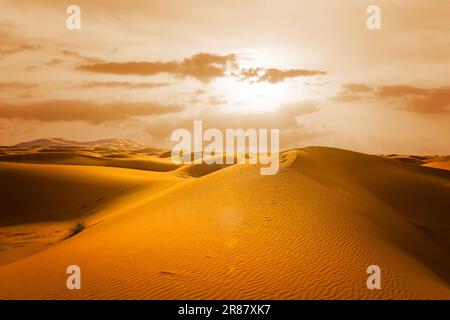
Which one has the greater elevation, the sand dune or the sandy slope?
the sandy slope

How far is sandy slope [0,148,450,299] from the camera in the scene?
8.66 m

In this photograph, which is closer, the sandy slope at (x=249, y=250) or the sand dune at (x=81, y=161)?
the sandy slope at (x=249, y=250)

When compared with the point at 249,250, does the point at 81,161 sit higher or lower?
lower

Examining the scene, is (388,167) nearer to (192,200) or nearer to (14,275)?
(192,200)

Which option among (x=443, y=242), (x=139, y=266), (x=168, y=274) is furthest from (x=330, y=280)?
(x=443, y=242)

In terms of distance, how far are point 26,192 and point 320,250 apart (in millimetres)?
24961

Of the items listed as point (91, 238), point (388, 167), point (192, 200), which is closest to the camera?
point (91, 238)

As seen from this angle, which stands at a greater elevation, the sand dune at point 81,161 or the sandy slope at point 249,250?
the sandy slope at point 249,250

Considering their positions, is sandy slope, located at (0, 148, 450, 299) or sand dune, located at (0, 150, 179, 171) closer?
sandy slope, located at (0, 148, 450, 299)

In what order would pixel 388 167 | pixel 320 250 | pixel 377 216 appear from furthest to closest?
pixel 388 167, pixel 377 216, pixel 320 250

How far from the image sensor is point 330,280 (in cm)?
884

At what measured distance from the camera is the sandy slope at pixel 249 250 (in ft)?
28.4

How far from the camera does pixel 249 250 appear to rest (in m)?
10.8

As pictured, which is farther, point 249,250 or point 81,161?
point 81,161
